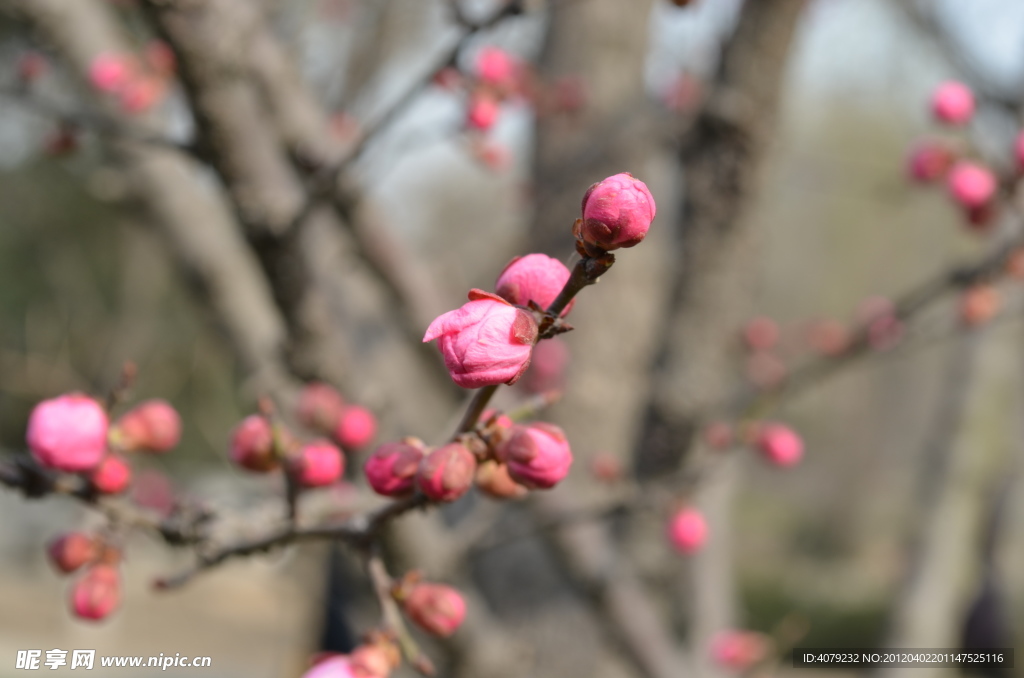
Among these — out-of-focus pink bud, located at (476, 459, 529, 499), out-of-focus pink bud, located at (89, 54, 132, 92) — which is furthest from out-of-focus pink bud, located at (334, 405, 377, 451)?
out-of-focus pink bud, located at (89, 54, 132, 92)

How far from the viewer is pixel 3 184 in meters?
10.9

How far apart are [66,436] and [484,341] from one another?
554 millimetres

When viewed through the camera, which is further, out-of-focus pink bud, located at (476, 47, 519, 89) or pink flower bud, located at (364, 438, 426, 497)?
out-of-focus pink bud, located at (476, 47, 519, 89)

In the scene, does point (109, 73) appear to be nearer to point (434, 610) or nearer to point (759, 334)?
point (434, 610)

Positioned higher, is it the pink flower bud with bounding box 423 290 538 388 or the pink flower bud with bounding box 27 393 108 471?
the pink flower bud with bounding box 27 393 108 471

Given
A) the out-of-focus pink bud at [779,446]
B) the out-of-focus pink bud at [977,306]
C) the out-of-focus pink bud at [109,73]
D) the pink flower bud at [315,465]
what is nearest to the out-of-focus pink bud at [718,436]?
the out-of-focus pink bud at [779,446]

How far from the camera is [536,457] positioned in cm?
71

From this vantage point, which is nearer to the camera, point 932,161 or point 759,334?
point 932,161

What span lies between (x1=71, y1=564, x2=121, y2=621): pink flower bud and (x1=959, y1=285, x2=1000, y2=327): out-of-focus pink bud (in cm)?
192

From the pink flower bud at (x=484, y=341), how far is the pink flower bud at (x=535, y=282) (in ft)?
0.21

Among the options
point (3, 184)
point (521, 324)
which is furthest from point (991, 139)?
point (3, 184)

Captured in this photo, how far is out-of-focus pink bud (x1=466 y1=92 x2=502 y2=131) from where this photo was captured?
177 cm

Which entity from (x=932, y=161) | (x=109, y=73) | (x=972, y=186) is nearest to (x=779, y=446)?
(x=972, y=186)

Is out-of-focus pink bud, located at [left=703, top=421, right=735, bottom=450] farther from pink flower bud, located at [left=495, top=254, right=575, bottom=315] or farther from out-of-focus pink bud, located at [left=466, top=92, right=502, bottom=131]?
pink flower bud, located at [left=495, top=254, right=575, bottom=315]
